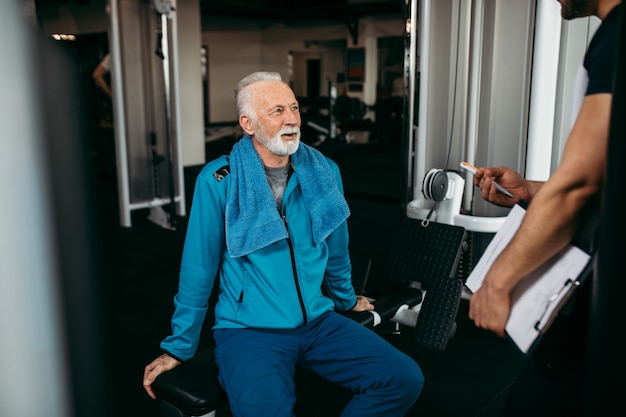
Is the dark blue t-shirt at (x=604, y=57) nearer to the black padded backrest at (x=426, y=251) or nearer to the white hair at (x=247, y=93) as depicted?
the white hair at (x=247, y=93)

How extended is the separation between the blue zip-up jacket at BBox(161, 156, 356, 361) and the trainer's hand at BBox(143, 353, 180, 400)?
0.02 meters

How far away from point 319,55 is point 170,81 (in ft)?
26.7

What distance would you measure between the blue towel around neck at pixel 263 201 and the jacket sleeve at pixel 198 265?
35 mm

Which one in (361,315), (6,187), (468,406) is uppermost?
(6,187)

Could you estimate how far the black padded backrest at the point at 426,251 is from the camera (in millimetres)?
2031

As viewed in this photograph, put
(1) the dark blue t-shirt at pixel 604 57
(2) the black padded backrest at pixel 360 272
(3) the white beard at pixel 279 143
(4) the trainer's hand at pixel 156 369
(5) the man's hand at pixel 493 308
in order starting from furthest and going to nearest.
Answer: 1. (2) the black padded backrest at pixel 360 272
2. (3) the white beard at pixel 279 143
3. (4) the trainer's hand at pixel 156 369
4. (5) the man's hand at pixel 493 308
5. (1) the dark blue t-shirt at pixel 604 57

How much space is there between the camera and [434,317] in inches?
74.8

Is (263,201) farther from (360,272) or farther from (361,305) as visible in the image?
(360,272)

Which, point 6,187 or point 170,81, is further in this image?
point 170,81

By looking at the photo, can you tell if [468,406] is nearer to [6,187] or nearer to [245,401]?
[245,401]

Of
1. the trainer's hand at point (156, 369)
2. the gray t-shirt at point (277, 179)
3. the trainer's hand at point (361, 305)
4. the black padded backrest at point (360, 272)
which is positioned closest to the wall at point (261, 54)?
the black padded backrest at point (360, 272)

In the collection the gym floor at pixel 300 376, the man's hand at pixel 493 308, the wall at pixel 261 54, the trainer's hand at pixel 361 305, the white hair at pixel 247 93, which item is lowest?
the gym floor at pixel 300 376

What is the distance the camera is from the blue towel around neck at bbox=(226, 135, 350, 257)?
4.37ft

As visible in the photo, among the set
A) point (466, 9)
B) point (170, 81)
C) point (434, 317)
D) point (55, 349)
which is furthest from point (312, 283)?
point (170, 81)
